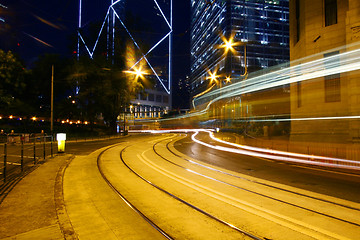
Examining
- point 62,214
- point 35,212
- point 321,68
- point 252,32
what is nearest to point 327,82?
point 321,68

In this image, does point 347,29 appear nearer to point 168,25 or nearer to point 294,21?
point 294,21

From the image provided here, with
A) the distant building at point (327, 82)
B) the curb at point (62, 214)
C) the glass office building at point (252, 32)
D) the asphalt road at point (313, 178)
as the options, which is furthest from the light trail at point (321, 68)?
the glass office building at point (252, 32)

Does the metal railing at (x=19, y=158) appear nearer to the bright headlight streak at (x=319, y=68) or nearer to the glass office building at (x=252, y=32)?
the bright headlight streak at (x=319, y=68)

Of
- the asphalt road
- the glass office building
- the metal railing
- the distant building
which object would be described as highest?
the glass office building

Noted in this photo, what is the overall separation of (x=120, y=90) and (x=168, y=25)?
185 feet

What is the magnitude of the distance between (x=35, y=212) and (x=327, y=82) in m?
21.3

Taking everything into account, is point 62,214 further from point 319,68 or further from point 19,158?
point 319,68

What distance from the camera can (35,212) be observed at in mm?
5895

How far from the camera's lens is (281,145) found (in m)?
18.9

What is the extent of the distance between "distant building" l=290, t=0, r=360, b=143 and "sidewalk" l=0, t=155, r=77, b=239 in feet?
55.5

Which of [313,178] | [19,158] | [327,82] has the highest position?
[327,82]

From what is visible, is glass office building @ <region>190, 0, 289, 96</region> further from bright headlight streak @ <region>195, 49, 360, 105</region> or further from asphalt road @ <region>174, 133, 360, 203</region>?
asphalt road @ <region>174, 133, 360, 203</region>

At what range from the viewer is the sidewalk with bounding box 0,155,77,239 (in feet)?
15.7

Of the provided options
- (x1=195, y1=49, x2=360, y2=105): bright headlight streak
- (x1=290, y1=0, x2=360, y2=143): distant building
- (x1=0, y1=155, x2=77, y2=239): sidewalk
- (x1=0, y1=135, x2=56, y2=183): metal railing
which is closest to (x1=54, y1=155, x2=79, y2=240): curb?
(x1=0, y1=155, x2=77, y2=239): sidewalk
